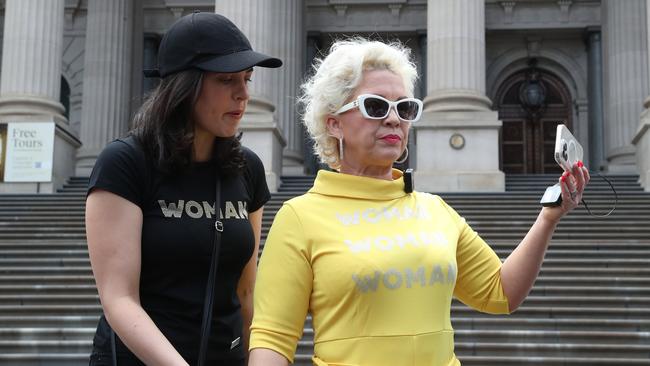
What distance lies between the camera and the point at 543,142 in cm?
2530

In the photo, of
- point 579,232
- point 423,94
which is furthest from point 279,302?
point 423,94

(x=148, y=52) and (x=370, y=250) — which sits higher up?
(x=148, y=52)

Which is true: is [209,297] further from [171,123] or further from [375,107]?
[375,107]

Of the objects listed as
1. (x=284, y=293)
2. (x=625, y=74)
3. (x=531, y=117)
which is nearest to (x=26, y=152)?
(x=531, y=117)

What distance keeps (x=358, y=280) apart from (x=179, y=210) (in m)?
0.64

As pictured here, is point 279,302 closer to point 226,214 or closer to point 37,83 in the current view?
point 226,214

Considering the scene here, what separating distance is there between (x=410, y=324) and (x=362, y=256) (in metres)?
0.24

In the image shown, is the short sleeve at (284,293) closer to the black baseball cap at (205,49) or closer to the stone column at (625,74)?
the black baseball cap at (205,49)

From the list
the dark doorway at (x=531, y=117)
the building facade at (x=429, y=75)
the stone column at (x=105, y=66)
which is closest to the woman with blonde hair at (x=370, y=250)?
the building facade at (x=429, y=75)

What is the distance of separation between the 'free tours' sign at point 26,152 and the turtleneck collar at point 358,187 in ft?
54.6

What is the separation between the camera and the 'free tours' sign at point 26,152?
58.2ft

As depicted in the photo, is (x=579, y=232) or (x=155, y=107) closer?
(x=155, y=107)

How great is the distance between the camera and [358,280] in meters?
2.21

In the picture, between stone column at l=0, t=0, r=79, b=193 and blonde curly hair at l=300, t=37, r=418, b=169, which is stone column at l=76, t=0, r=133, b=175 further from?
blonde curly hair at l=300, t=37, r=418, b=169
